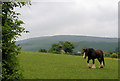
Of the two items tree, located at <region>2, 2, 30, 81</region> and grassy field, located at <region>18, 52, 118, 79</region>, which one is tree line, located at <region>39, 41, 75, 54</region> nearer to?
grassy field, located at <region>18, 52, 118, 79</region>

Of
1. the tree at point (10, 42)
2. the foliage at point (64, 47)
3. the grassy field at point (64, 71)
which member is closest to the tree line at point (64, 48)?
the foliage at point (64, 47)

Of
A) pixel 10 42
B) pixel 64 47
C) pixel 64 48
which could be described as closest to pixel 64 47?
pixel 64 47

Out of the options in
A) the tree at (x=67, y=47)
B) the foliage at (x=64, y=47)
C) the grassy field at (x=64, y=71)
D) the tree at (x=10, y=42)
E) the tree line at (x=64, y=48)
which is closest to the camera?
the tree at (x=10, y=42)

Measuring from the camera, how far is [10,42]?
383 inches

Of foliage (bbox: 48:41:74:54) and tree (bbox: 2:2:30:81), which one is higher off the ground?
tree (bbox: 2:2:30:81)

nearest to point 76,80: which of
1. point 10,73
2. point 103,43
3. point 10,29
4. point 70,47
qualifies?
point 10,73

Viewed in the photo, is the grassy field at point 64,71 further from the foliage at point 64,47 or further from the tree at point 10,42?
the foliage at point 64,47

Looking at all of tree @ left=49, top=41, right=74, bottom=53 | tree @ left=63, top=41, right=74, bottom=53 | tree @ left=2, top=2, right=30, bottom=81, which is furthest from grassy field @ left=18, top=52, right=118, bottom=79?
tree @ left=49, top=41, right=74, bottom=53

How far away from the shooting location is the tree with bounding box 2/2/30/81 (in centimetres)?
937

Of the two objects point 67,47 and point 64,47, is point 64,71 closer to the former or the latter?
point 67,47

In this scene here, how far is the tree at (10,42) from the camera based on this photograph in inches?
369

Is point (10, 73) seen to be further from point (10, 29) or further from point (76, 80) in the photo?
point (76, 80)

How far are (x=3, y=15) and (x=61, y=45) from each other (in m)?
90.9

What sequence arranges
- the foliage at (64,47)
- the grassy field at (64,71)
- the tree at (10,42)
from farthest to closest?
the foliage at (64,47), the grassy field at (64,71), the tree at (10,42)
